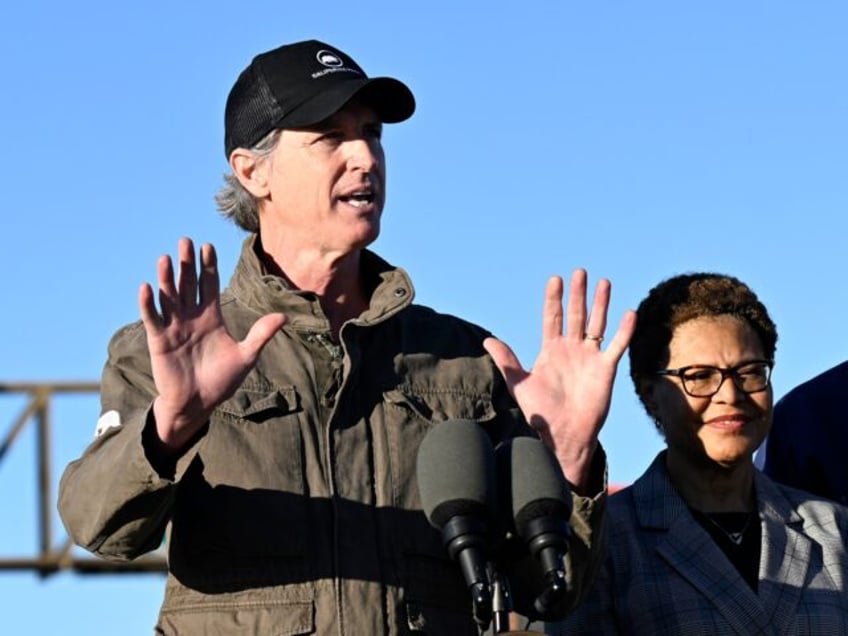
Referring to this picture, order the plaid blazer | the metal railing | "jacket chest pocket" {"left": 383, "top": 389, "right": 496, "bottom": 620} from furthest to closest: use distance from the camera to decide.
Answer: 1. the metal railing
2. the plaid blazer
3. "jacket chest pocket" {"left": 383, "top": 389, "right": 496, "bottom": 620}

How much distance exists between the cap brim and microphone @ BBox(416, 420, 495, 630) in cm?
117

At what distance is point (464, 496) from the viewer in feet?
15.5

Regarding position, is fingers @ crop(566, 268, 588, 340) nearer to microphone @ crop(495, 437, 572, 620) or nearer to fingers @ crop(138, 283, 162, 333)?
microphone @ crop(495, 437, 572, 620)

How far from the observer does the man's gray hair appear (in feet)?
19.5

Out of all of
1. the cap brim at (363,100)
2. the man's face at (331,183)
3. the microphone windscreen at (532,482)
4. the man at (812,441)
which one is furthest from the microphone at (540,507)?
the man at (812,441)

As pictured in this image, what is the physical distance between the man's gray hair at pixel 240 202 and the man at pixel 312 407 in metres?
0.04

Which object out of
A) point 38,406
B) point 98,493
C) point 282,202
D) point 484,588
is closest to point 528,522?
point 484,588

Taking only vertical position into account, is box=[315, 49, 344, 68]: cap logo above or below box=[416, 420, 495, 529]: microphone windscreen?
above

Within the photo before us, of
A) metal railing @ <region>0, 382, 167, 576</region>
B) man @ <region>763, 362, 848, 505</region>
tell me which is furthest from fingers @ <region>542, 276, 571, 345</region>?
metal railing @ <region>0, 382, 167, 576</region>

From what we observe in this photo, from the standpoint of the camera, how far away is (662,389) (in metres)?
6.64

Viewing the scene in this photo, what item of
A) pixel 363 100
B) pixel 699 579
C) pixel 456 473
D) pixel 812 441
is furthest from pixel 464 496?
pixel 812 441

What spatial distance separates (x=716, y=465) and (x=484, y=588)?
2045 millimetres

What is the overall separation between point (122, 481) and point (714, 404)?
6.87ft

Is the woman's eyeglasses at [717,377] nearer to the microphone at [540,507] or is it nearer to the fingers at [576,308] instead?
the fingers at [576,308]
